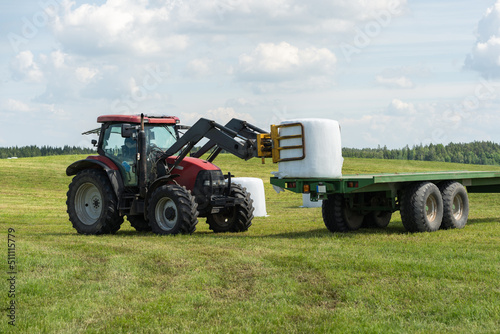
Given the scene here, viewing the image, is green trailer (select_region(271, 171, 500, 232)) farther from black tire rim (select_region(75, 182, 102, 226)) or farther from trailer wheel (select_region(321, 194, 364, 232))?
black tire rim (select_region(75, 182, 102, 226))

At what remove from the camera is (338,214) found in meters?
13.8

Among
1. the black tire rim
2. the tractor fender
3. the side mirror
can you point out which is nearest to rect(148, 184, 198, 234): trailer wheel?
the tractor fender

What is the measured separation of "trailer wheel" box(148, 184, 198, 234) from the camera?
12930mm

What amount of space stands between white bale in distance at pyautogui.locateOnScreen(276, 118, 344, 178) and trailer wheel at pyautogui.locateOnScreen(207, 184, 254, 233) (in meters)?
1.99

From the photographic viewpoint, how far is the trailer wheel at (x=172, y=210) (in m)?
12.9

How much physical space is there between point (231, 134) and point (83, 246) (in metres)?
4.02

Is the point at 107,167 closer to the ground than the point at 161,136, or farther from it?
closer to the ground

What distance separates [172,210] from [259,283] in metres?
5.58

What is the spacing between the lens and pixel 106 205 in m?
14.0

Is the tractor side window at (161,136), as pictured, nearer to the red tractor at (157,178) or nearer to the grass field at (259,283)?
the red tractor at (157,178)

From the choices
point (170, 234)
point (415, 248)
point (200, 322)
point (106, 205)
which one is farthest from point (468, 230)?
point (200, 322)

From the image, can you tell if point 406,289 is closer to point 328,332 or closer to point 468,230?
point 328,332

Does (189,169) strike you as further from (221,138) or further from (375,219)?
(375,219)

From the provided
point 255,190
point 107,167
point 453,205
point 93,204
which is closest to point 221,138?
point 107,167
